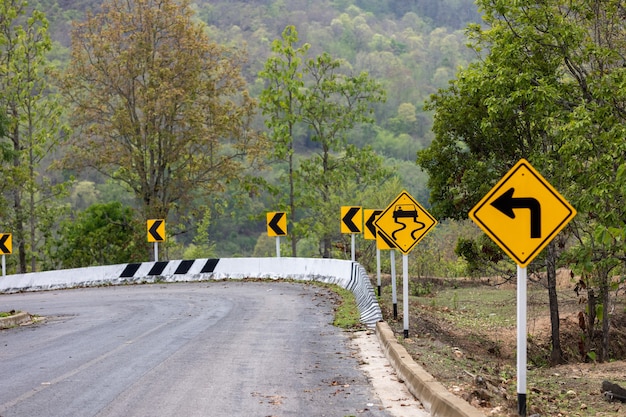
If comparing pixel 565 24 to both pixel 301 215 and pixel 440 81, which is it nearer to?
pixel 301 215

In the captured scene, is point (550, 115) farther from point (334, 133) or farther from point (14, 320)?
point (334, 133)

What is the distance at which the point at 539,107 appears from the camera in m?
18.0

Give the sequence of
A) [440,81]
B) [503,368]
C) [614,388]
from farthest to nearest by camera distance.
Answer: [440,81] → [503,368] → [614,388]

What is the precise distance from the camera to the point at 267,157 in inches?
1933

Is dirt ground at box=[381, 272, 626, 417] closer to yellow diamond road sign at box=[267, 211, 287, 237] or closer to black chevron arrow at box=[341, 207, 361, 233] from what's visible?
black chevron arrow at box=[341, 207, 361, 233]

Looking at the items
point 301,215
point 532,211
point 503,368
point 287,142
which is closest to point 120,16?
point 287,142

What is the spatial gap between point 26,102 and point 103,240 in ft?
30.7

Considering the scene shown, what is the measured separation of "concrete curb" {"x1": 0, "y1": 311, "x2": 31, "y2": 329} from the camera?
19491mm

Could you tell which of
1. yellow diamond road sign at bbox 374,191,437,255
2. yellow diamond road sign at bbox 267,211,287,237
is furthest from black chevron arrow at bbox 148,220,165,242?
yellow diamond road sign at bbox 374,191,437,255

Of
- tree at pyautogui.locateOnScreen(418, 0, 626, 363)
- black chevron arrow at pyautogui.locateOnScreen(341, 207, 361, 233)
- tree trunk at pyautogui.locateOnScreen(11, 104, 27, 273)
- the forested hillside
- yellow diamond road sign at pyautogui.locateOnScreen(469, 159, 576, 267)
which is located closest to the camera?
yellow diamond road sign at pyautogui.locateOnScreen(469, 159, 576, 267)

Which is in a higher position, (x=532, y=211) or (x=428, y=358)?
(x=532, y=211)

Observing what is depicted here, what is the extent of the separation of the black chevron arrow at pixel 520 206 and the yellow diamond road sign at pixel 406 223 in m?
5.99

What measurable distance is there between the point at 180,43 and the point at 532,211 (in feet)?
132

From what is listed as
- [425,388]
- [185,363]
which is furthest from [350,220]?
[425,388]
